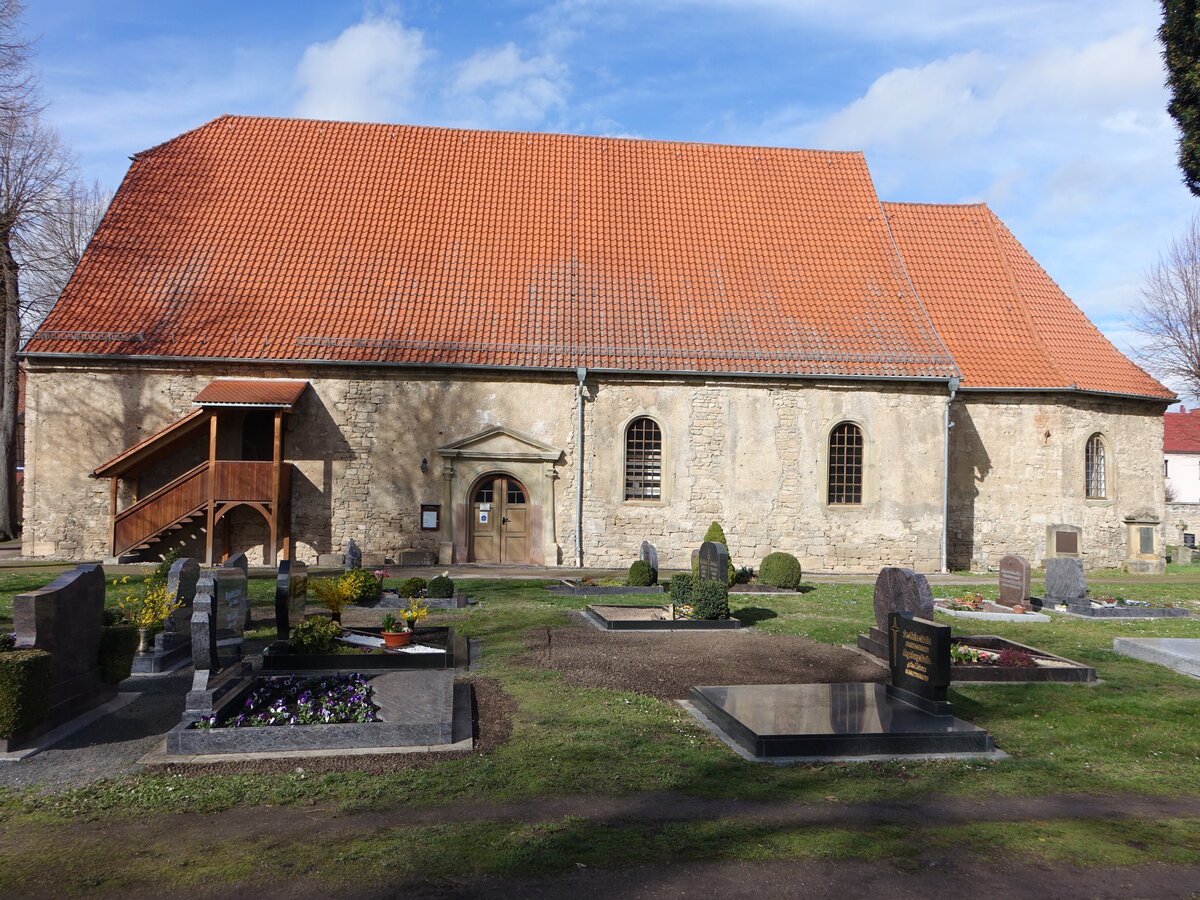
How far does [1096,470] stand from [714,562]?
15686 mm

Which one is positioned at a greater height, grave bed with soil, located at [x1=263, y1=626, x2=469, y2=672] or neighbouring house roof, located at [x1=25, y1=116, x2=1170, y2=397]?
neighbouring house roof, located at [x1=25, y1=116, x2=1170, y2=397]

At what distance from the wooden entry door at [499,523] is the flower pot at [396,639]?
11.1 metres

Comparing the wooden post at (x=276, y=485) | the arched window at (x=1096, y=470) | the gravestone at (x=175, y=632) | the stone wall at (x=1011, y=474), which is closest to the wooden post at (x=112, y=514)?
the wooden post at (x=276, y=485)

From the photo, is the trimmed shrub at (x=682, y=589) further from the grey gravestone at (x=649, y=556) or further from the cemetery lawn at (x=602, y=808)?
the cemetery lawn at (x=602, y=808)

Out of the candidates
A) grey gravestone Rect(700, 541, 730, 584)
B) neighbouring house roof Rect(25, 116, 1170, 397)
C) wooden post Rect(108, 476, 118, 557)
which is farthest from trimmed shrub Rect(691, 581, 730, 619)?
wooden post Rect(108, 476, 118, 557)

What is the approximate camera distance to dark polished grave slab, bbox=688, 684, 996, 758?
8.19m

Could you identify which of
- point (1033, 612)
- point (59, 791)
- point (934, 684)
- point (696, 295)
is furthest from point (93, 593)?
point (696, 295)

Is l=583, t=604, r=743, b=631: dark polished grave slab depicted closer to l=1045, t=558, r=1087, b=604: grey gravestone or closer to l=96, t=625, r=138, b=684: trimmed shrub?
l=1045, t=558, r=1087, b=604: grey gravestone

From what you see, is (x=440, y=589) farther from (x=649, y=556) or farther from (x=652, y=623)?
(x=649, y=556)

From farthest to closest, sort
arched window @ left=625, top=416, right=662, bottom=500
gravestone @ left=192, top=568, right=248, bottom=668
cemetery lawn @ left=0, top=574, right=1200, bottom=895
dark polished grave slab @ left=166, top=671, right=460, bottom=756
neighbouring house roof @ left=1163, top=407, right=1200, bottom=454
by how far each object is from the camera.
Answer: neighbouring house roof @ left=1163, top=407, right=1200, bottom=454 → arched window @ left=625, top=416, right=662, bottom=500 → gravestone @ left=192, top=568, right=248, bottom=668 → dark polished grave slab @ left=166, top=671, right=460, bottom=756 → cemetery lawn @ left=0, top=574, right=1200, bottom=895

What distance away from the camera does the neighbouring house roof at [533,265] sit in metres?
22.5

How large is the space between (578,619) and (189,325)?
42.5 ft

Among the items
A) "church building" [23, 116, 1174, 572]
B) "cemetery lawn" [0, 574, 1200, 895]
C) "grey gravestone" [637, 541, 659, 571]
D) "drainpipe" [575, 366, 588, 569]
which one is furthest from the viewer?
"drainpipe" [575, 366, 588, 569]

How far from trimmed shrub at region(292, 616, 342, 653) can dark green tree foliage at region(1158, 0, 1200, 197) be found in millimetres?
11747
